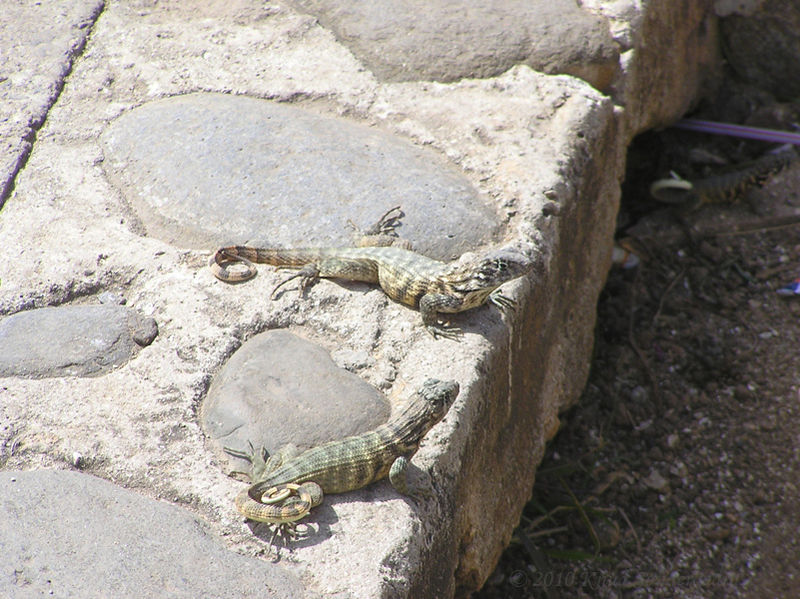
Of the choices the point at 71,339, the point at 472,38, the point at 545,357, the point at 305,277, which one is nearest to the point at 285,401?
the point at 305,277

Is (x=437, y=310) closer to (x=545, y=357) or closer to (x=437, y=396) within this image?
(x=437, y=396)

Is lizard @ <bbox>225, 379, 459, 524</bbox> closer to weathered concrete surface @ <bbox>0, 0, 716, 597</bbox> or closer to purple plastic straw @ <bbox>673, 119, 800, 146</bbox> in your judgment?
weathered concrete surface @ <bbox>0, 0, 716, 597</bbox>

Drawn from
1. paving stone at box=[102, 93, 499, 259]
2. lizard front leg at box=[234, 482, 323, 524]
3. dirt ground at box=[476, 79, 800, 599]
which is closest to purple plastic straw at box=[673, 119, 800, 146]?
dirt ground at box=[476, 79, 800, 599]

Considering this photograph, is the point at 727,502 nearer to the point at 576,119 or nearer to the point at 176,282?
the point at 576,119

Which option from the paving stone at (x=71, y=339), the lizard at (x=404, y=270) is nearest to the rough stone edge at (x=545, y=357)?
the lizard at (x=404, y=270)

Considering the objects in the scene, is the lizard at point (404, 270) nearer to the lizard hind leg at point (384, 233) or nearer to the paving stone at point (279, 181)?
the lizard hind leg at point (384, 233)

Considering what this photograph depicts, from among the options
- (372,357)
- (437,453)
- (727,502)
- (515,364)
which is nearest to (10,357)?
(372,357)
